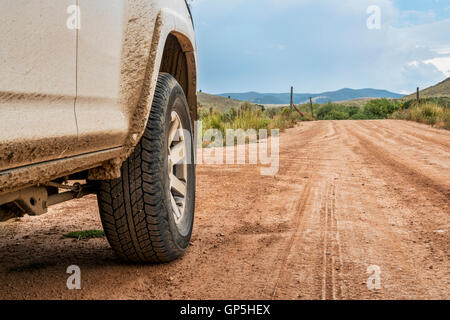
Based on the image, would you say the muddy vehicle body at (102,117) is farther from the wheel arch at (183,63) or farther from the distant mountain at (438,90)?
the distant mountain at (438,90)

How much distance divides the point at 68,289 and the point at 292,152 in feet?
25.0

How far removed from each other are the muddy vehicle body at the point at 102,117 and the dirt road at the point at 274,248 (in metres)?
0.30

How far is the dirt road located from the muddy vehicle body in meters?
0.30

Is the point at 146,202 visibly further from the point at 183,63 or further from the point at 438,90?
the point at 438,90

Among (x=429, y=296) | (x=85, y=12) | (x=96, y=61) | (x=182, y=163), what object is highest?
(x=85, y=12)

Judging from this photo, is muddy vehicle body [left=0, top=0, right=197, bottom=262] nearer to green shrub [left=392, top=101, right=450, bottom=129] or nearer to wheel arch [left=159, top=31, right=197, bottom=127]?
wheel arch [left=159, top=31, right=197, bottom=127]

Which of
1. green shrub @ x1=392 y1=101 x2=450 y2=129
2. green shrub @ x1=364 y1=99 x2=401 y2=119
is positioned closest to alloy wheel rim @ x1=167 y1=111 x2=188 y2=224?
green shrub @ x1=392 y1=101 x2=450 y2=129

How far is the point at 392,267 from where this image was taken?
2.57 meters

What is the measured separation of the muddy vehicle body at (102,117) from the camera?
136 cm

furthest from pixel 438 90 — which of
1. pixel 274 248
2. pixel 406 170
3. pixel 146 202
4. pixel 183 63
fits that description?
pixel 146 202

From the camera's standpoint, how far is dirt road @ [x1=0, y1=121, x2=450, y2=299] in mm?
2268

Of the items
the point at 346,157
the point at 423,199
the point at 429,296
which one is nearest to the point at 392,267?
the point at 429,296

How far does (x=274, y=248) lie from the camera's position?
3.00 meters

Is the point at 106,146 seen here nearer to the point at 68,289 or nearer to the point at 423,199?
the point at 68,289
